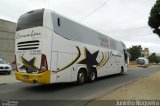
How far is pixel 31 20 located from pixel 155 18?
23.0ft

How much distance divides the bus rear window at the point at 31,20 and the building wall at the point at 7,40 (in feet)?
90.8

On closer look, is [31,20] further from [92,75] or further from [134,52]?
[134,52]

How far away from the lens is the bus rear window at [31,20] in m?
12.1

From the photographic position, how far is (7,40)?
40.1 m

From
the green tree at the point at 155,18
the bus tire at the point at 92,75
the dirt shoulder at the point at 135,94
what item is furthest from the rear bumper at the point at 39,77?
the green tree at the point at 155,18

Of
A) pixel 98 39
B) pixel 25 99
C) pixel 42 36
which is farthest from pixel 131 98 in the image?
pixel 98 39

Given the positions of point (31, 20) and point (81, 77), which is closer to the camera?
point (31, 20)

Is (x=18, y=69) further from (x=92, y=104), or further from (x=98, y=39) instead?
(x=98, y=39)

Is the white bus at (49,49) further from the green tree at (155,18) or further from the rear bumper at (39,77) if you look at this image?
the green tree at (155,18)

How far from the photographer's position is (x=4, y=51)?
39.5 metres

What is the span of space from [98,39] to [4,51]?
2536 centimetres

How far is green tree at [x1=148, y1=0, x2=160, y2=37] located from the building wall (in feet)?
96.8

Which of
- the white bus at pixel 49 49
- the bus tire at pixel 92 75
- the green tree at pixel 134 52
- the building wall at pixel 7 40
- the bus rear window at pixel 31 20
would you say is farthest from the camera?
the green tree at pixel 134 52

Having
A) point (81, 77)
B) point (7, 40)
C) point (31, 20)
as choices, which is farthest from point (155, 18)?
point (7, 40)
